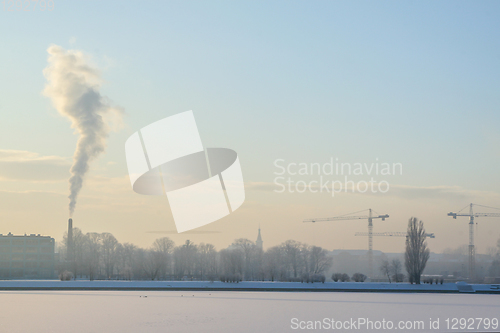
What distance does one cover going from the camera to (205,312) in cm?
3838

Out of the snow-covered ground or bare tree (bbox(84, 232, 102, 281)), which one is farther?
bare tree (bbox(84, 232, 102, 281))

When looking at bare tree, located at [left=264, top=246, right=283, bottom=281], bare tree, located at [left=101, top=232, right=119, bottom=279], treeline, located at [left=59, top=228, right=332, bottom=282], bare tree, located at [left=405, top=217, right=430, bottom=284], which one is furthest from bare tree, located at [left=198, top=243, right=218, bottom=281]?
bare tree, located at [left=405, top=217, right=430, bottom=284]

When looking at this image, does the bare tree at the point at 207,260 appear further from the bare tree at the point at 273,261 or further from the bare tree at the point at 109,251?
the bare tree at the point at 109,251

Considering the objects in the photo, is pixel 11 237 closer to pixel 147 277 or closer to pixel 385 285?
pixel 147 277

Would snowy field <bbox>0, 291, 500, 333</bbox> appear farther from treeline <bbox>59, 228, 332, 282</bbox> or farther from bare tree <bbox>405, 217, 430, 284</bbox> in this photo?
treeline <bbox>59, 228, 332, 282</bbox>

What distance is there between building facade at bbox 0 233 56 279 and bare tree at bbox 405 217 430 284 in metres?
72.3

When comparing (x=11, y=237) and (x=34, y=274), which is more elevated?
(x=11, y=237)

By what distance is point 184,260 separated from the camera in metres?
115

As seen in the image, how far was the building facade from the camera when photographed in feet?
367

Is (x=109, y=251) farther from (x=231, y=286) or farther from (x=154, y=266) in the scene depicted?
(x=231, y=286)

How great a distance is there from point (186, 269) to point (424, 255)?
56135 millimetres

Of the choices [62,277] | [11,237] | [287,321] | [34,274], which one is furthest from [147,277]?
[287,321]

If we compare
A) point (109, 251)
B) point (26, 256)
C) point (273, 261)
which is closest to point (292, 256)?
point (273, 261)

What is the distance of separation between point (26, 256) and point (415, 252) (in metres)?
82.0
